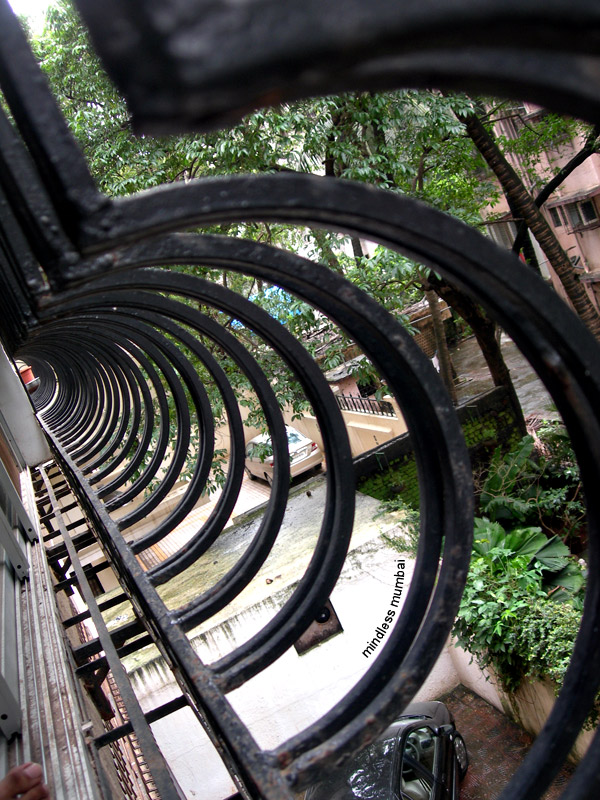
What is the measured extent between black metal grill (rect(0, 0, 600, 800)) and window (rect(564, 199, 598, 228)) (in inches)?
731

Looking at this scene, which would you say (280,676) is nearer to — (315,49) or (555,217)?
(315,49)

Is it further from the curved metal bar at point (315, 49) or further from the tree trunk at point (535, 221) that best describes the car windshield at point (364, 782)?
the curved metal bar at point (315, 49)

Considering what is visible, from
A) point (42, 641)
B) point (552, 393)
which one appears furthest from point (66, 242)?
point (42, 641)

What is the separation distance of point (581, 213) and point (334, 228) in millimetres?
19546

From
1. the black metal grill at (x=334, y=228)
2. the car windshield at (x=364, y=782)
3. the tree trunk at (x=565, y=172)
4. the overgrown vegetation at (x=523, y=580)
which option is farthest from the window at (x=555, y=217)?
the black metal grill at (x=334, y=228)

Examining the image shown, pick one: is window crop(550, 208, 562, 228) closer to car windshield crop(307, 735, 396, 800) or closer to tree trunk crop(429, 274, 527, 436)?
tree trunk crop(429, 274, 527, 436)

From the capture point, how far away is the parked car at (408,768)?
22.7ft

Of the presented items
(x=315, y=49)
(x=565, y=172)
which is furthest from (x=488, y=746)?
(x=315, y=49)

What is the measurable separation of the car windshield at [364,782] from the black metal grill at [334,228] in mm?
5998

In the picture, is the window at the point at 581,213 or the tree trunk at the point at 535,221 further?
the window at the point at 581,213

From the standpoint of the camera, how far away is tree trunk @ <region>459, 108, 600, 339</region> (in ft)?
34.0

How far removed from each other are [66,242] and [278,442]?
3.46ft

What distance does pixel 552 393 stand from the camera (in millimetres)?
838

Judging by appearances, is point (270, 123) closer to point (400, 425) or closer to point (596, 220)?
point (400, 425)
